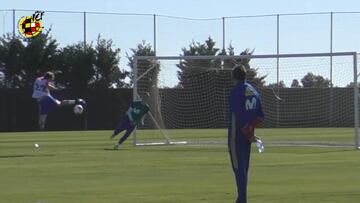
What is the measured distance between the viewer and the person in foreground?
1400 cm

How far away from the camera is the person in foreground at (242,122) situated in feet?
45.9

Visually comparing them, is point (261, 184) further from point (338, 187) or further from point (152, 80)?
point (152, 80)

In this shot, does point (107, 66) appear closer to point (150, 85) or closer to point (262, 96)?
point (262, 96)

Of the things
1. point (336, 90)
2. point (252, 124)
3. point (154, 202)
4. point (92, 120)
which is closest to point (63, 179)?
point (154, 202)

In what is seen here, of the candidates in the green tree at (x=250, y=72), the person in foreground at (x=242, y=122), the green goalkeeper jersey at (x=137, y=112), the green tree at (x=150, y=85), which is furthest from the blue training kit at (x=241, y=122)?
the green tree at (x=250, y=72)

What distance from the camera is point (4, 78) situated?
59.6 m

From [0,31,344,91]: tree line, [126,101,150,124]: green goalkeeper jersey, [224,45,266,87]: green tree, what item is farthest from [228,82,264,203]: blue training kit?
[0,31,344,91]: tree line

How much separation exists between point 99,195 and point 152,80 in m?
23.7

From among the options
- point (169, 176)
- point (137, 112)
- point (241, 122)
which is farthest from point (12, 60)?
point (241, 122)

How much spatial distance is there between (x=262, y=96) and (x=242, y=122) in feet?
111

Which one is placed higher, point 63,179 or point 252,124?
point 252,124

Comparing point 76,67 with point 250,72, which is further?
point 76,67

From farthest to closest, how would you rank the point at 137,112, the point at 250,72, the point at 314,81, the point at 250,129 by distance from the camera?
the point at 314,81 → the point at 250,72 → the point at 137,112 → the point at 250,129

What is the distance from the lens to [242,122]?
14.0 meters
